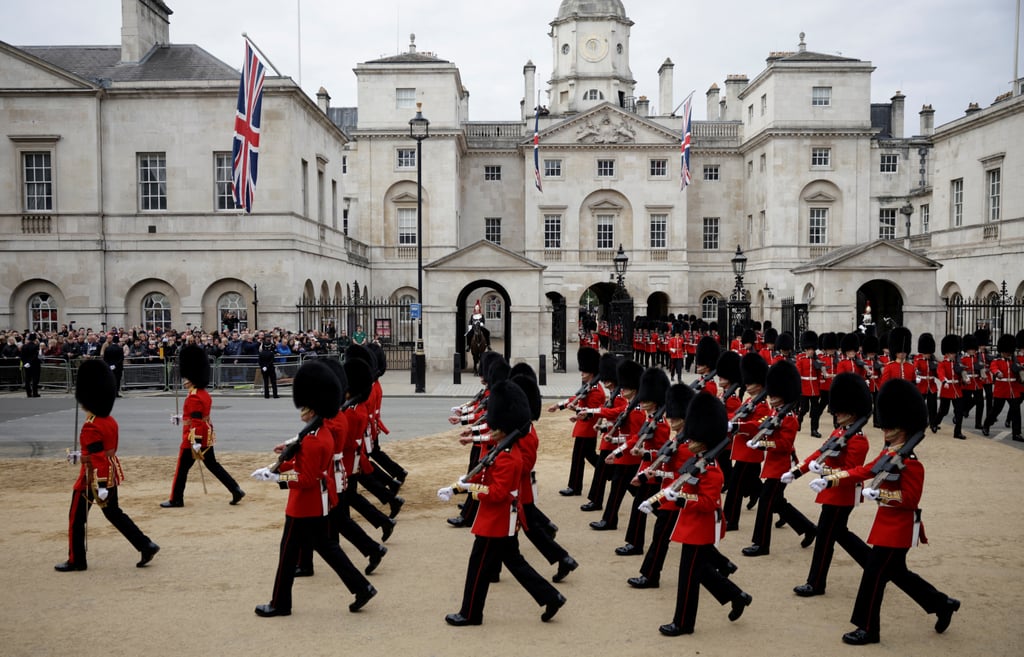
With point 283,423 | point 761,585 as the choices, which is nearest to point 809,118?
point 283,423

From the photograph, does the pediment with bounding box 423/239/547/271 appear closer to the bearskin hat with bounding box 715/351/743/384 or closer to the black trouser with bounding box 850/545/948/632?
the bearskin hat with bounding box 715/351/743/384

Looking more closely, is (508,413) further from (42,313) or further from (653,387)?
(42,313)

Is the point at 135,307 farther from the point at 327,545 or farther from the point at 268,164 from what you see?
the point at 327,545

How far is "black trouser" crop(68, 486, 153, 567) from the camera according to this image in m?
7.77

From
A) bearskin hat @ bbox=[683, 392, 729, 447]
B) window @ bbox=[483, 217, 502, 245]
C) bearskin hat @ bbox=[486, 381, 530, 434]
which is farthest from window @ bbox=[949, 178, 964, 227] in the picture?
bearskin hat @ bbox=[486, 381, 530, 434]

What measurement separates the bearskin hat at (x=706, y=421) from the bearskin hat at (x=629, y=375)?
9.55 ft

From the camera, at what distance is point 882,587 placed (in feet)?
20.4

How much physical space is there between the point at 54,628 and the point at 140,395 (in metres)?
15.7

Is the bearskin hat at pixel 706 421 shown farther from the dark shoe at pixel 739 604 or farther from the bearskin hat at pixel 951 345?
the bearskin hat at pixel 951 345

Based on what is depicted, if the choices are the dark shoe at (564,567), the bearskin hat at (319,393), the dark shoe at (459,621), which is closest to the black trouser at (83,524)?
the bearskin hat at (319,393)

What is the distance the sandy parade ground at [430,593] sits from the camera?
6180 millimetres

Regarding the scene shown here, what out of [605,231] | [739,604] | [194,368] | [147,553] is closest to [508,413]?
[739,604]

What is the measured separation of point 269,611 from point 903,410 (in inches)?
198

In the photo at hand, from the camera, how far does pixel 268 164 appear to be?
89.9 ft
